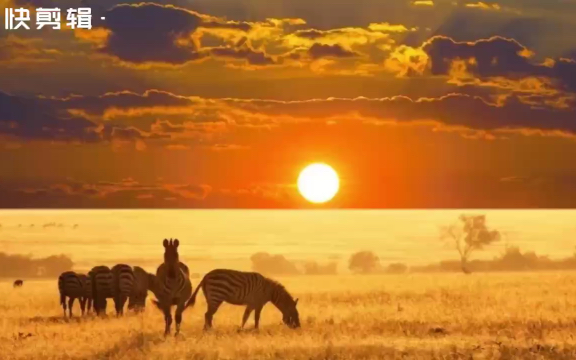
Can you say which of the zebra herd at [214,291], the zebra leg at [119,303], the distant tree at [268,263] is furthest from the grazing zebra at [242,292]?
the distant tree at [268,263]

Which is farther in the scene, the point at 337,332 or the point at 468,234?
the point at 468,234

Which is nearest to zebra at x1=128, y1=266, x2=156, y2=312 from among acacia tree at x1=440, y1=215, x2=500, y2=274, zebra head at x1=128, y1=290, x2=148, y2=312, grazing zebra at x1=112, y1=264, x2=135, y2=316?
zebra head at x1=128, y1=290, x2=148, y2=312

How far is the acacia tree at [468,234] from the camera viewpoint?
110625 millimetres

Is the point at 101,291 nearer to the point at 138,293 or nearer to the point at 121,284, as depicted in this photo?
the point at 121,284

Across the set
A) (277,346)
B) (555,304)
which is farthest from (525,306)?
(277,346)

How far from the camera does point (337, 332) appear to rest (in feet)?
86.6

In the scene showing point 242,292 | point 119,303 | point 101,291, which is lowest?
point 119,303

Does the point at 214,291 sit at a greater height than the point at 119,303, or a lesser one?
greater

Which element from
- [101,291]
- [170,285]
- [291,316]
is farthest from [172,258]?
[101,291]

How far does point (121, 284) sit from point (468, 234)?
81.7 metres

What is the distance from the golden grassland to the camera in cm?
2252

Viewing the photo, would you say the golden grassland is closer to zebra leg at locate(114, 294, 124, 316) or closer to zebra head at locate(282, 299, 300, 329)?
zebra head at locate(282, 299, 300, 329)

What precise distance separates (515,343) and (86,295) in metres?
16.5

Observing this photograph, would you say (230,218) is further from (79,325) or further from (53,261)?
(79,325)
